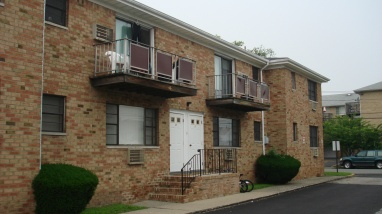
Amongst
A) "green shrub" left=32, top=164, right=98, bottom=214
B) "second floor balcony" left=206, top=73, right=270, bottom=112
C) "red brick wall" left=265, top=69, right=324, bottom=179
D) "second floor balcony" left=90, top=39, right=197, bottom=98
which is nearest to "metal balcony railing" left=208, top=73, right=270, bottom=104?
"second floor balcony" left=206, top=73, right=270, bottom=112

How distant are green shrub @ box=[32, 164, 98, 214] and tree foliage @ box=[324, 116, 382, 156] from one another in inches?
1464

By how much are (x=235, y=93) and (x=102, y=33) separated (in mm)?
6643

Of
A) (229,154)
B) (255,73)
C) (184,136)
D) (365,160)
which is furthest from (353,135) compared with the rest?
(184,136)

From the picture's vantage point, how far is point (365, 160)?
36156 mm

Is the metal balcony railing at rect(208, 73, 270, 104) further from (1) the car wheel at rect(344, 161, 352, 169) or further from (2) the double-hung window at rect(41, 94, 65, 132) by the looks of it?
(1) the car wheel at rect(344, 161, 352, 169)

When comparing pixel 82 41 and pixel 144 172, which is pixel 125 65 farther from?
pixel 144 172

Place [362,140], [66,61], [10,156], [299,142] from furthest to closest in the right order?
[362,140] → [299,142] → [66,61] → [10,156]

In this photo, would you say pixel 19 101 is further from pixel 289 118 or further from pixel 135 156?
pixel 289 118

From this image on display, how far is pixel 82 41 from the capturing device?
12430 mm

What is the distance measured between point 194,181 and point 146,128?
238cm

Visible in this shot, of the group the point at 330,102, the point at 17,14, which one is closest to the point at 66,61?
the point at 17,14

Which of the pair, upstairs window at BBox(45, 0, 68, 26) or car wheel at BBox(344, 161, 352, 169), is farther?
car wheel at BBox(344, 161, 352, 169)

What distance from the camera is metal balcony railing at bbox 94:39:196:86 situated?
12.4 meters

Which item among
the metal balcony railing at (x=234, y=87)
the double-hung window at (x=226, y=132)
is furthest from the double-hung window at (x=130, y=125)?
the double-hung window at (x=226, y=132)
